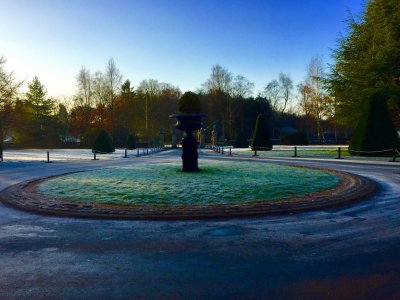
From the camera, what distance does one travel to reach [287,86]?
82812mm

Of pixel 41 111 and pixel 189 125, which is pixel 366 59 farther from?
pixel 41 111

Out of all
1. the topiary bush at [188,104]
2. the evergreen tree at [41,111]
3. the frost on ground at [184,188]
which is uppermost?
the evergreen tree at [41,111]

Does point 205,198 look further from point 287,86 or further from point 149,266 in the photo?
point 287,86

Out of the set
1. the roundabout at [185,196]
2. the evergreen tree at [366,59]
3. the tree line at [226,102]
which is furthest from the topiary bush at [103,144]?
the roundabout at [185,196]

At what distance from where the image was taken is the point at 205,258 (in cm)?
462

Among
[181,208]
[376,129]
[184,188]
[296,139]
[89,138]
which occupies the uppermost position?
[89,138]

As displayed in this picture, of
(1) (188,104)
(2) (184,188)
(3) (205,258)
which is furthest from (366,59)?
(3) (205,258)

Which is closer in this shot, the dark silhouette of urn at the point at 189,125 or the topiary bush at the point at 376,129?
the dark silhouette of urn at the point at 189,125

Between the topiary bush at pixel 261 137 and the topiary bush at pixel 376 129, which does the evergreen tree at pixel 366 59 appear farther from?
the topiary bush at pixel 261 137

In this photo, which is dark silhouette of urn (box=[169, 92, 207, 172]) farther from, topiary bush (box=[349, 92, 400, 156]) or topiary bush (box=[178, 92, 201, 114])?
topiary bush (box=[349, 92, 400, 156])

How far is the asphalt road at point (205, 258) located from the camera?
3.63 metres

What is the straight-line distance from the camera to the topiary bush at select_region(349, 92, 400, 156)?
83.3ft

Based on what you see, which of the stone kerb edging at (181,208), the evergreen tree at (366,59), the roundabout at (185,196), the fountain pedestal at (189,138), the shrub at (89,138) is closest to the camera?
the stone kerb edging at (181,208)

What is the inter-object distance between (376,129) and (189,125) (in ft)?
59.2
